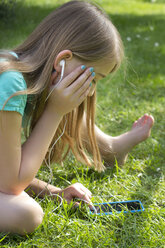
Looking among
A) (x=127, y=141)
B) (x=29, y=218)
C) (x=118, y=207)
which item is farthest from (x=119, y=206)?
(x=127, y=141)

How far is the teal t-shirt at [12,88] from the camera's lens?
4.91 ft

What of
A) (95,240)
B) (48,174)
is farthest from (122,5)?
(95,240)

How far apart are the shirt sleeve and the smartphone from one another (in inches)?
23.1

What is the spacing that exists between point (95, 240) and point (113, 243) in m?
0.07

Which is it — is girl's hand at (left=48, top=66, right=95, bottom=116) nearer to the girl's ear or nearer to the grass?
the girl's ear

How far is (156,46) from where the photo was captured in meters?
4.77

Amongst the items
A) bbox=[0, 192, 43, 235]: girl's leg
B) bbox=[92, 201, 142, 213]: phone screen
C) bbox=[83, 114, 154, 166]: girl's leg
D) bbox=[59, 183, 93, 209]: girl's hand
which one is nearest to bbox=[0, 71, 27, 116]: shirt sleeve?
bbox=[0, 192, 43, 235]: girl's leg

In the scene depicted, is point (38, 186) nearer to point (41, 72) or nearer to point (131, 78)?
point (41, 72)

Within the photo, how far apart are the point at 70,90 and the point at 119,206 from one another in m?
0.60

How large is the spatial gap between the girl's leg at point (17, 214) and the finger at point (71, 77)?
19.5 inches

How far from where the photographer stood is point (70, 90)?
160 cm

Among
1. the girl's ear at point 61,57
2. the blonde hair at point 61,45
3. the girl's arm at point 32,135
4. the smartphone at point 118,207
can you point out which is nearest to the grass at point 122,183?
the smartphone at point 118,207

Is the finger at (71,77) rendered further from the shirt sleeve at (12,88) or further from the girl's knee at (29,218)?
the girl's knee at (29,218)

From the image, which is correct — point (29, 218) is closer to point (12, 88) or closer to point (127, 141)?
point (12, 88)
